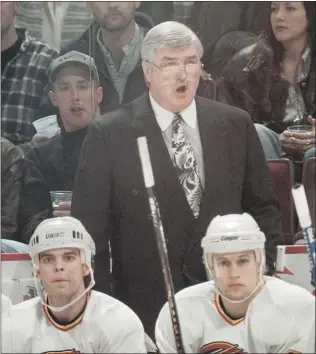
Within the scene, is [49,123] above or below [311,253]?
above

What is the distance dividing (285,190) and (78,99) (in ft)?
2.16

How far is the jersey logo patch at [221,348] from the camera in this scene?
2.14 m

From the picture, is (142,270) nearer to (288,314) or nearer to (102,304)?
(102,304)

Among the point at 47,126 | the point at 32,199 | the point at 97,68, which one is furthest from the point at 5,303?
the point at 97,68

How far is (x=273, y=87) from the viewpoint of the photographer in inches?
88.8

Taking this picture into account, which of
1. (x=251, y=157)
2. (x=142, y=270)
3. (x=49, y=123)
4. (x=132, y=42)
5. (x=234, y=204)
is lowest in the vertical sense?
(x=142, y=270)

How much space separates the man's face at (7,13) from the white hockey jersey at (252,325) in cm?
93

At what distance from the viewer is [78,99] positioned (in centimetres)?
223

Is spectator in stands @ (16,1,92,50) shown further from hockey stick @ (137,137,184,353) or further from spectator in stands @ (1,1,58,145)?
hockey stick @ (137,137,184,353)

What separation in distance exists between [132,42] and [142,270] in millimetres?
657

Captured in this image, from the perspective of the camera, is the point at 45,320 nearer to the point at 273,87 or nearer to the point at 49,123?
the point at 49,123

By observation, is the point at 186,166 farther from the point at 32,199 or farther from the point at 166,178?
the point at 32,199

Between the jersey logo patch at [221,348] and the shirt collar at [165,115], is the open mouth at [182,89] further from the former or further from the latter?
the jersey logo patch at [221,348]

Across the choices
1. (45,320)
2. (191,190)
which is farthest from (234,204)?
(45,320)
